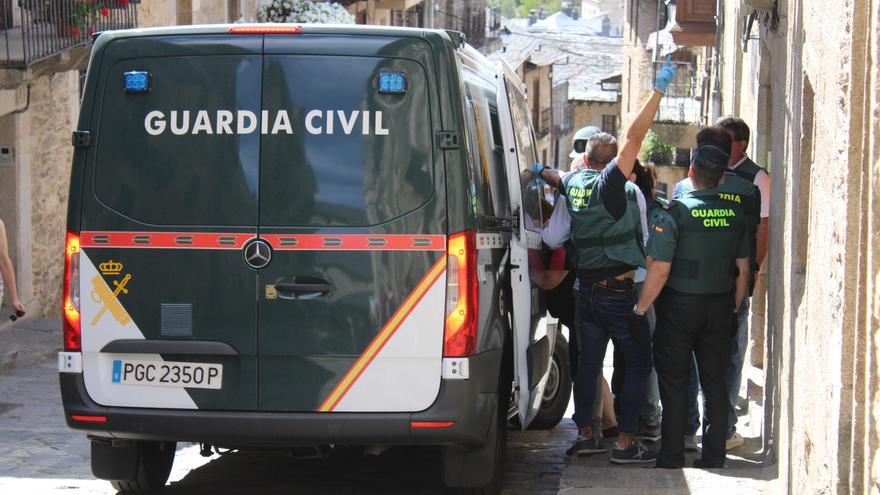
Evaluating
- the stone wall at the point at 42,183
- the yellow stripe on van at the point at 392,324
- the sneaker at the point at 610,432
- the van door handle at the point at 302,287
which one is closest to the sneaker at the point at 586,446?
the sneaker at the point at 610,432

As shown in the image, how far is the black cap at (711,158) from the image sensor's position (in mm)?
6730

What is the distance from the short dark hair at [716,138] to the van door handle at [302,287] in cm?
245

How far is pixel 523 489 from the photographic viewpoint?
7113 millimetres

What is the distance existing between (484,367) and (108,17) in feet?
37.6

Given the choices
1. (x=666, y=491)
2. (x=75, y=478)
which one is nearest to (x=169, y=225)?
(x=75, y=478)

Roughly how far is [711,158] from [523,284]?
116 cm

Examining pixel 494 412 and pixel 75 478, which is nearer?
pixel 494 412

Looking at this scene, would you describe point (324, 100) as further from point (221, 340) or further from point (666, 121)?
point (666, 121)

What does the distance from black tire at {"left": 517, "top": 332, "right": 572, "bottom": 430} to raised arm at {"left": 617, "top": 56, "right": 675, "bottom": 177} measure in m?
1.96

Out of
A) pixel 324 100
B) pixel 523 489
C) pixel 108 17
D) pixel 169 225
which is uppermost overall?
pixel 108 17

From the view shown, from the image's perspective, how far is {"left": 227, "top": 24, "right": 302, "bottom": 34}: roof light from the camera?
5.79 m

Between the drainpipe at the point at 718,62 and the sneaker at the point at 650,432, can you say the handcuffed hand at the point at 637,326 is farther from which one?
the drainpipe at the point at 718,62

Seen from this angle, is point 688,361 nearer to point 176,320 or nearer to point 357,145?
point 357,145

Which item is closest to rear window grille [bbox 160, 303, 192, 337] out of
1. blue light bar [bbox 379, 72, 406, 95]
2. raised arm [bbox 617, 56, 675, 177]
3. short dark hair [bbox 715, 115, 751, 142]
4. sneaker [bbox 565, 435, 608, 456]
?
blue light bar [bbox 379, 72, 406, 95]
